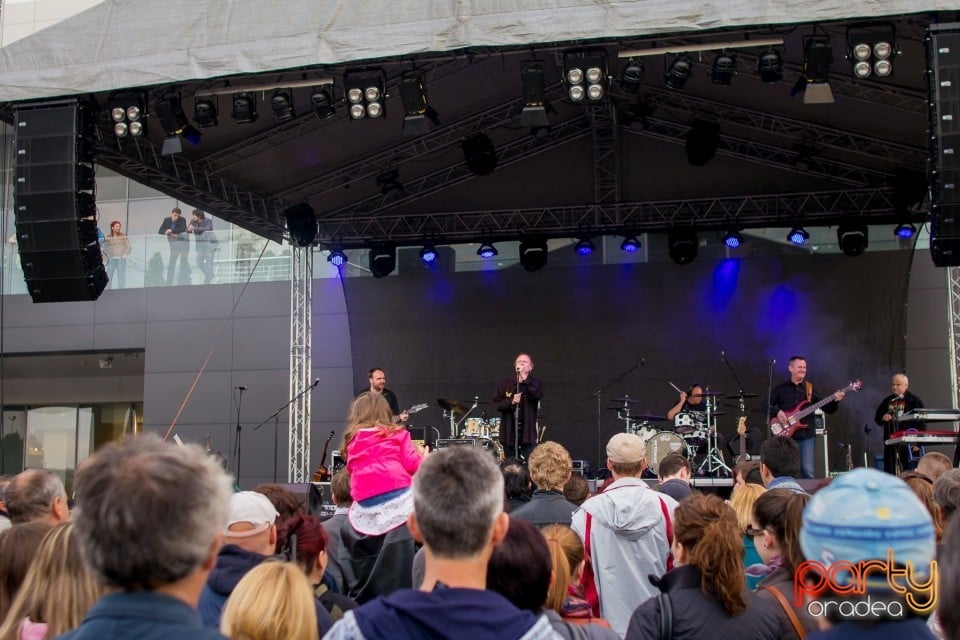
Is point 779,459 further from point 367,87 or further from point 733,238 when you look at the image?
point 733,238

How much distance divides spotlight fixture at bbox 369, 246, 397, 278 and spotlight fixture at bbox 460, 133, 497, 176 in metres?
2.21

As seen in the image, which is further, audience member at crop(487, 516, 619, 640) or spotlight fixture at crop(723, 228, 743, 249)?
spotlight fixture at crop(723, 228, 743, 249)

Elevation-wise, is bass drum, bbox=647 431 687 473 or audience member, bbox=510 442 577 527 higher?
audience member, bbox=510 442 577 527

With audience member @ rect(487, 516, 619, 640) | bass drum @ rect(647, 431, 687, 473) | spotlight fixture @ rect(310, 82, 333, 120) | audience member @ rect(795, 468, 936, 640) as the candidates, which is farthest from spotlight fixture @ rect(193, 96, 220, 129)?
audience member @ rect(795, 468, 936, 640)

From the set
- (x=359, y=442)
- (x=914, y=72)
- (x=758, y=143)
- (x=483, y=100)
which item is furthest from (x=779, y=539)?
(x=758, y=143)

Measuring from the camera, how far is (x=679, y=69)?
8812mm

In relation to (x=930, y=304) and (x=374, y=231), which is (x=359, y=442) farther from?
(x=930, y=304)

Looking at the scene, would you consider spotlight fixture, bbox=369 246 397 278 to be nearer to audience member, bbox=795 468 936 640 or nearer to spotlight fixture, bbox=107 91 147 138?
spotlight fixture, bbox=107 91 147 138

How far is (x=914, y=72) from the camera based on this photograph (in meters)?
9.78

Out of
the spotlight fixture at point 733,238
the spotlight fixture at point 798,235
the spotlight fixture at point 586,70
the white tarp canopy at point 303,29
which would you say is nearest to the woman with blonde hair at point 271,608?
the white tarp canopy at point 303,29

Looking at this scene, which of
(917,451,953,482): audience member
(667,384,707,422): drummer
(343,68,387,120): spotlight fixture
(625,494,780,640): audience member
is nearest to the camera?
(625,494,780,640): audience member

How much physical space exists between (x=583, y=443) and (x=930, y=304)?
523 centimetres

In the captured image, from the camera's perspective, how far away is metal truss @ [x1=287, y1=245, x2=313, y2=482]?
1299 cm

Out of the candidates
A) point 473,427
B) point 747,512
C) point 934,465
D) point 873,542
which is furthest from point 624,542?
point 473,427
